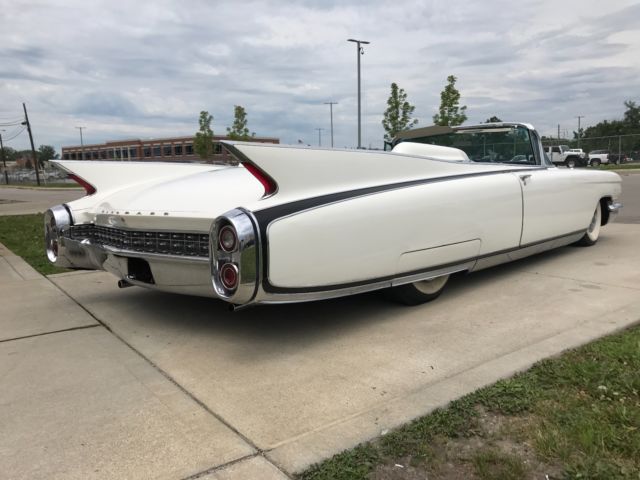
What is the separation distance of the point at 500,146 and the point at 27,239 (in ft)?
22.9

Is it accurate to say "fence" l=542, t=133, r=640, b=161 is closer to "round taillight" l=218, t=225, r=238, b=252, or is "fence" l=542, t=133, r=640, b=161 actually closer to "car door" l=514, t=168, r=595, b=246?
"car door" l=514, t=168, r=595, b=246

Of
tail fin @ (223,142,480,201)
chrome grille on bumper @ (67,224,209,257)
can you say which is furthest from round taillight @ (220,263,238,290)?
tail fin @ (223,142,480,201)

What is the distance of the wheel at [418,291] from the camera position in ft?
→ 12.5

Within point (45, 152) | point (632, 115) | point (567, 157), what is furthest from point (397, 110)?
point (45, 152)

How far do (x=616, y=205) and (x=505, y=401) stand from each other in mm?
4654

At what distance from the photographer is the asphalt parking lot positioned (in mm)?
2191

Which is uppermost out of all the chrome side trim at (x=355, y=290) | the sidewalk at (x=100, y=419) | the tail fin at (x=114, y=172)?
the tail fin at (x=114, y=172)

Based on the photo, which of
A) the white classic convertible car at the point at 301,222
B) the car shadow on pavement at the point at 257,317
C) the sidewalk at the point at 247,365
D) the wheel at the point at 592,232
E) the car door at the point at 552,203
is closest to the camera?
the sidewalk at the point at 247,365

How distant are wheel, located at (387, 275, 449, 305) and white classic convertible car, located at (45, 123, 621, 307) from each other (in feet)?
0.03

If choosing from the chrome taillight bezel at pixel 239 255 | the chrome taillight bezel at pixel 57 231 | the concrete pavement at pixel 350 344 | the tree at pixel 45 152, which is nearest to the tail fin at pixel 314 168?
the chrome taillight bezel at pixel 239 255

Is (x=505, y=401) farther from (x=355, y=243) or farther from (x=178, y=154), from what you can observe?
(x=178, y=154)

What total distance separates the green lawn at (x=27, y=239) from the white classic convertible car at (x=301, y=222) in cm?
215

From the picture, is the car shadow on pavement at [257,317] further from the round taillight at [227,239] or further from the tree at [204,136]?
the tree at [204,136]

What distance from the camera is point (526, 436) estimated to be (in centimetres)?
219
